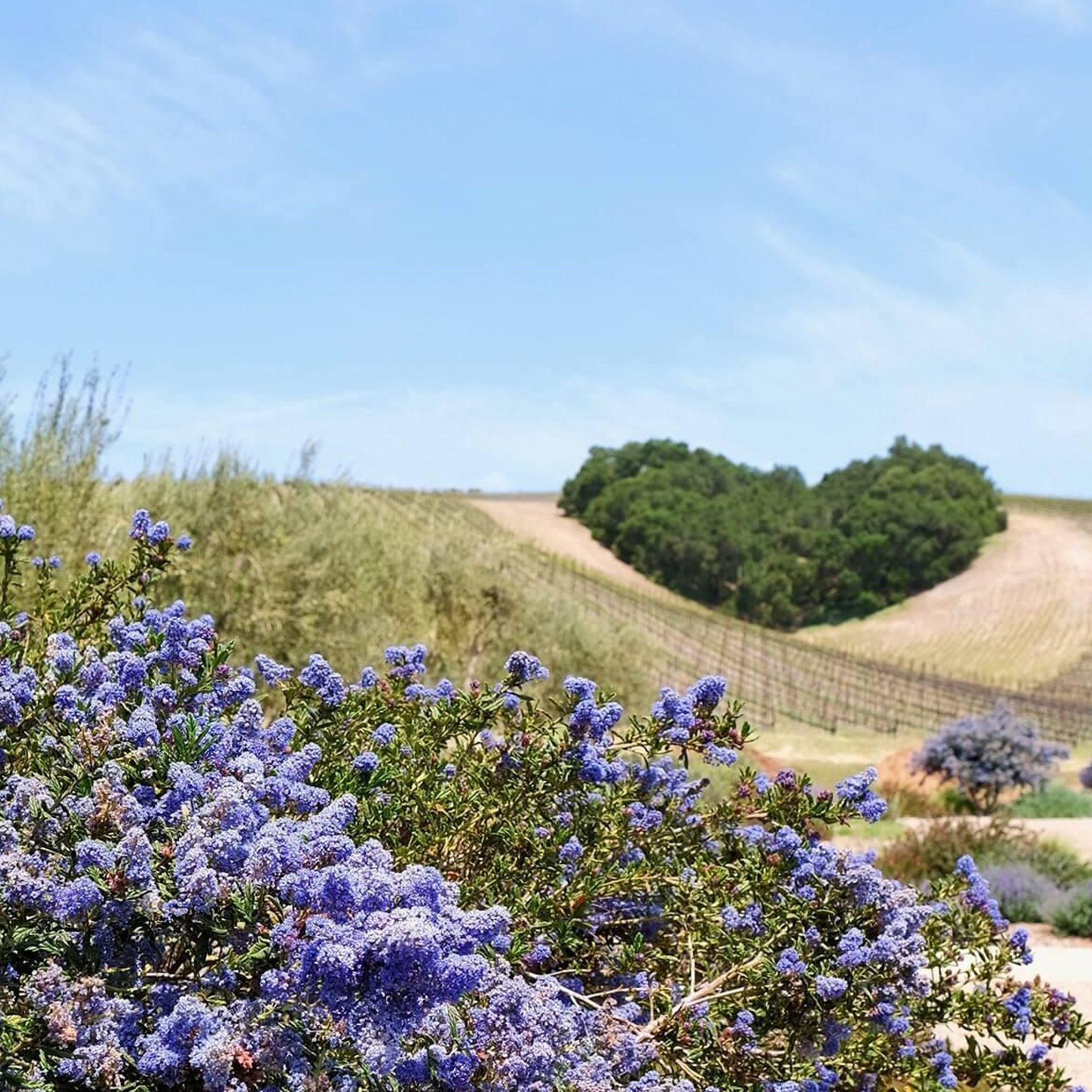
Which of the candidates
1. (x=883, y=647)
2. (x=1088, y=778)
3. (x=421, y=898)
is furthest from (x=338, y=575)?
(x=883, y=647)

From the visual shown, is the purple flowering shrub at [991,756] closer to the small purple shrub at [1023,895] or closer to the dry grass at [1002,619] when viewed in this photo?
the small purple shrub at [1023,895]

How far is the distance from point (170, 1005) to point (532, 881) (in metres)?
1.28

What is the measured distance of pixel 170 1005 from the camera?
277cm

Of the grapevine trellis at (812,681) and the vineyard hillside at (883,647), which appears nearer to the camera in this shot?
the grapevine trellis at (812,681)

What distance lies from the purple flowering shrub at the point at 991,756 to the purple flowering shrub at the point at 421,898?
15.3 metres

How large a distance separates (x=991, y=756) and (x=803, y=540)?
8153cm

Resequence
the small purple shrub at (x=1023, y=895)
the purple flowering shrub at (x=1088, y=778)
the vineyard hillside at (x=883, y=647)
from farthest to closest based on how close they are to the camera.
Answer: the vineyard hillside at (x=883, y=647), the purple flowering shrub at (x=1088, y=778), the small purple shrub at (x=1023, y=895)

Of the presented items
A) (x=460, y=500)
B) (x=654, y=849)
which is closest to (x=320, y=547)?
(x=654, y=849)

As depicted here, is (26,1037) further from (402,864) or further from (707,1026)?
(707,1026)

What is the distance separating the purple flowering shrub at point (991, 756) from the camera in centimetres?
1886

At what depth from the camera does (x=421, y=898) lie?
2.71m

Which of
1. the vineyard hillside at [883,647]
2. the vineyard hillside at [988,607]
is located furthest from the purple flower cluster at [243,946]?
the vineyard hillside at [988,607]

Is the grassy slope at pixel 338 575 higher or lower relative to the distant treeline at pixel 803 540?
lower

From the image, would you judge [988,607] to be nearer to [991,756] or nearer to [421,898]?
[991,756]
